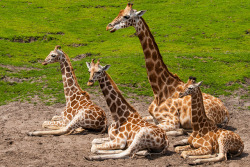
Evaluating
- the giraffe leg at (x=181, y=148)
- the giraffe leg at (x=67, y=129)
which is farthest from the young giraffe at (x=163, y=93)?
the giraffe leg at (x=67, y=129)

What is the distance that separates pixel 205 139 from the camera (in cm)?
955

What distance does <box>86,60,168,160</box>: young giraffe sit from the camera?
9258 mm

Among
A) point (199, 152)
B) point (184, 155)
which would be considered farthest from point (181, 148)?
point (199, 152)

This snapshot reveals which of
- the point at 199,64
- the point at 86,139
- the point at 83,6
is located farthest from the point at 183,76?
the point at 83,6

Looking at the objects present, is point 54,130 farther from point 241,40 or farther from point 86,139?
point 241,40

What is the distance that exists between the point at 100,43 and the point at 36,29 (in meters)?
7.71

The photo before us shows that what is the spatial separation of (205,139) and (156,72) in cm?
355

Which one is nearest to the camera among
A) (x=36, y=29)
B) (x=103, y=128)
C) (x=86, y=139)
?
(x=86, y=139)

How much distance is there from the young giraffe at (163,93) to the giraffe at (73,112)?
2036 millimetres

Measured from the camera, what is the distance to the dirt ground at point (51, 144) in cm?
910

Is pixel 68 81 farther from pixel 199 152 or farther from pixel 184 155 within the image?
pixel 199 152

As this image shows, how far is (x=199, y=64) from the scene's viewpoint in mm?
22031

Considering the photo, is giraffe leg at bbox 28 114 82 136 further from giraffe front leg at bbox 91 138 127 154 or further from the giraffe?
giraffe front leg at bbox 91 138 127 154

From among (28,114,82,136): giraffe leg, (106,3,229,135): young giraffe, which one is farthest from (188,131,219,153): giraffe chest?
→ (28,114,82,136): giraffe leg
